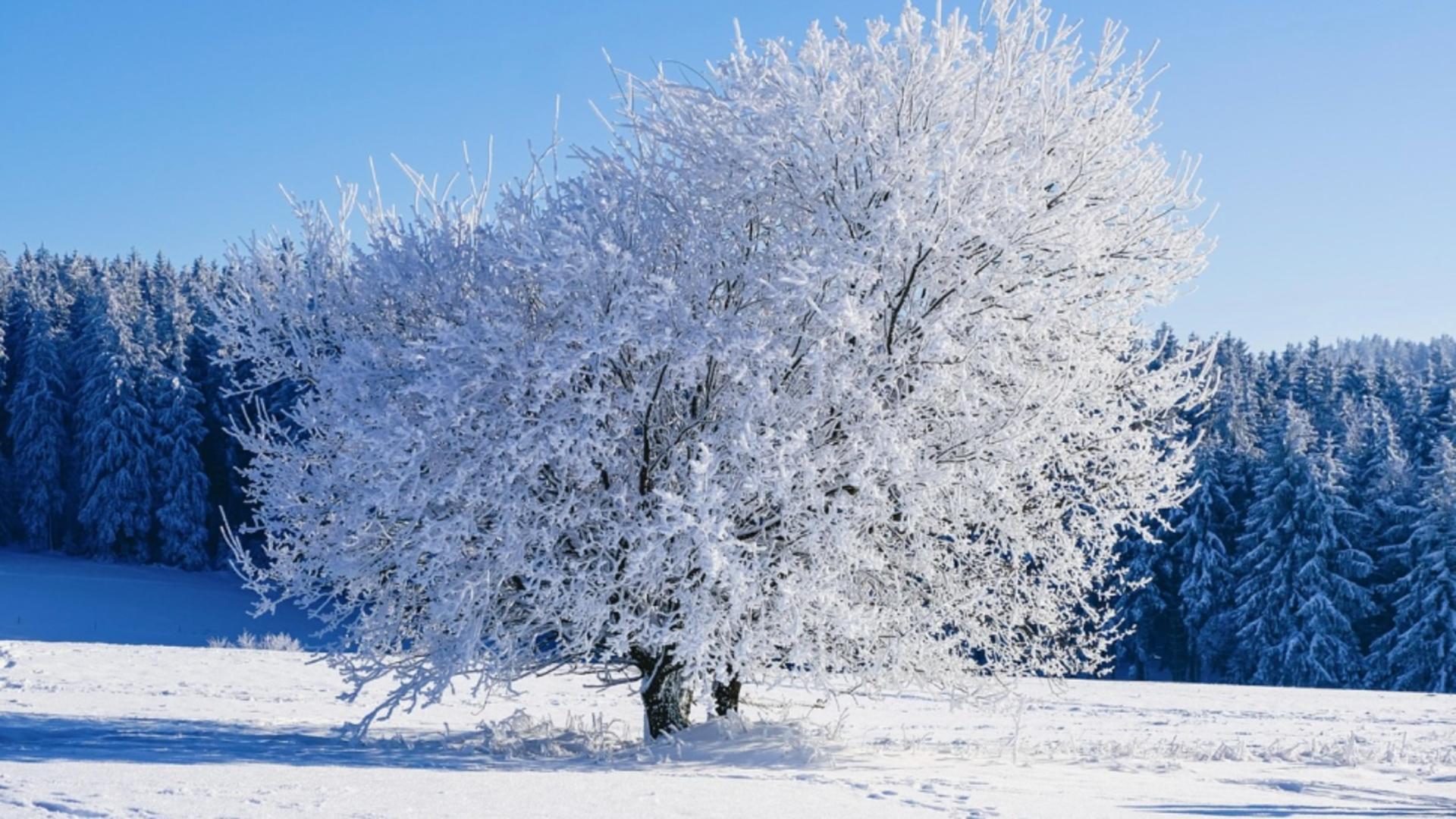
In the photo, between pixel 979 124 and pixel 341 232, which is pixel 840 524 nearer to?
pixel 979 124

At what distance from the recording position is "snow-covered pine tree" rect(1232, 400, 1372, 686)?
44469mm

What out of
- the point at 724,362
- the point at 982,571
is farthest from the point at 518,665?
the point at 982,571

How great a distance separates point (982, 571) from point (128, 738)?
7.72 m

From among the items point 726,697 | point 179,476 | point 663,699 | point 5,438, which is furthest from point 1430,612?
point 5,438

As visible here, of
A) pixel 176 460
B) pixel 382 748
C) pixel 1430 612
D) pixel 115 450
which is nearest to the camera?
pixel 382 748

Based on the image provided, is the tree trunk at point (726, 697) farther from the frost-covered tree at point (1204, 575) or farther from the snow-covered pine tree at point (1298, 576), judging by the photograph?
the frost-covered tree at point (1204, 575)

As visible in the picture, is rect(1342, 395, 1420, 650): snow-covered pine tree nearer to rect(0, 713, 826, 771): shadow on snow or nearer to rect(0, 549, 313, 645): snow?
rect(0, 549, 313, 645): snow

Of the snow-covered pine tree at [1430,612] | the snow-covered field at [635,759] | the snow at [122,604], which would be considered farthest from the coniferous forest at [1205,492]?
the snow-covered field at [635,759]

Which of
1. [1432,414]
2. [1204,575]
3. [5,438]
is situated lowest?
[1204,575]

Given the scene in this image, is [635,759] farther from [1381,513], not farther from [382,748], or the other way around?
[1381,513]

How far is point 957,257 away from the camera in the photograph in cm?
962

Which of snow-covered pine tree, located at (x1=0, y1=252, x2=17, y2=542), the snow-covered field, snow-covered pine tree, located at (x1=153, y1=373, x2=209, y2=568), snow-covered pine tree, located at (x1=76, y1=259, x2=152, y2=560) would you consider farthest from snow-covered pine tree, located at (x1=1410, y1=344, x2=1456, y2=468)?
snow-covered pine tree, located at (x1=0, y1=252, x2=17, y2=542)

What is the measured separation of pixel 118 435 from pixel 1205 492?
48630 mm

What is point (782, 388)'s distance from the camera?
948 cm
